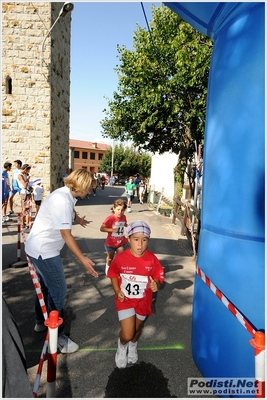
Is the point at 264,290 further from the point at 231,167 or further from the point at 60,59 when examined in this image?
the point at 60,59

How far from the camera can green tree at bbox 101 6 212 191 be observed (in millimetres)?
12242

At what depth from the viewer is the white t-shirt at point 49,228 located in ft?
8.98

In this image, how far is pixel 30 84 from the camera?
11.8 meters

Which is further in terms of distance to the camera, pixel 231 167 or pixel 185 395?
pixel 185 395

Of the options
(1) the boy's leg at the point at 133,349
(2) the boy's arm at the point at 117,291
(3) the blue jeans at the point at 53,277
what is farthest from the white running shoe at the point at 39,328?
(2) the boy's arm at the point at 117,291

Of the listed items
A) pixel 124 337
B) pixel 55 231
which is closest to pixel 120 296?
pixel 124 337

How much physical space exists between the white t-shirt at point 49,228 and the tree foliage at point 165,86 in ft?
33.8

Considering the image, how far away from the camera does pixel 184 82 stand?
1291 centimetres

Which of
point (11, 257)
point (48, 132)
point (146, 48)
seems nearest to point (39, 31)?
point (48, 132)

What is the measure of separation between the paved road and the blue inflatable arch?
48 cm

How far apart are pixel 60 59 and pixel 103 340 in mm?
13869

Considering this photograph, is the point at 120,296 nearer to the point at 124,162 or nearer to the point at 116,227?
the point at 116,227

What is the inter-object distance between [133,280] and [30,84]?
11503 millimetres

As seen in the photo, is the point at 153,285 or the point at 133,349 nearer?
the point at 153,285
